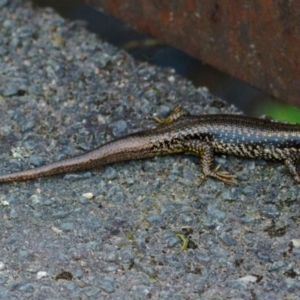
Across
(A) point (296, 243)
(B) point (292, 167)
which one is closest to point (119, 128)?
(B) point (292, 167)

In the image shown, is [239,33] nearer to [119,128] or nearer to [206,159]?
[206,159]

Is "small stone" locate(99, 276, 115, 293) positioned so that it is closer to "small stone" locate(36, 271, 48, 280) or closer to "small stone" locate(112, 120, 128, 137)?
"small stone" locate(36, 271, 48, 280)

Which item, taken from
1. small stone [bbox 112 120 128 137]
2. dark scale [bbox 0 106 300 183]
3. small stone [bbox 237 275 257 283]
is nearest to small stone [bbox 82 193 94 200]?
dark scale [bbox 0 106 300 183]

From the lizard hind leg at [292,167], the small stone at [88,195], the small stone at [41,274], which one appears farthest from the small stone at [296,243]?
the small stone at [41,274]

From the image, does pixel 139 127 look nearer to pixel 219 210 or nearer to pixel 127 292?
pixel 219 210

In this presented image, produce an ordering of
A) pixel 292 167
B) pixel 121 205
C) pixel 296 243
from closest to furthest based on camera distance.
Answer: pixel 296 243
pixel 121 205
pixel 292 167

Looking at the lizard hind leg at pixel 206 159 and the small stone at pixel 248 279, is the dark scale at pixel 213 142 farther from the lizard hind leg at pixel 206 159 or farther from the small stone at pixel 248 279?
the small stone at pixel 248 279

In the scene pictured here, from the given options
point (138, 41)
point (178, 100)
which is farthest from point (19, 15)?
point (178, 100)
